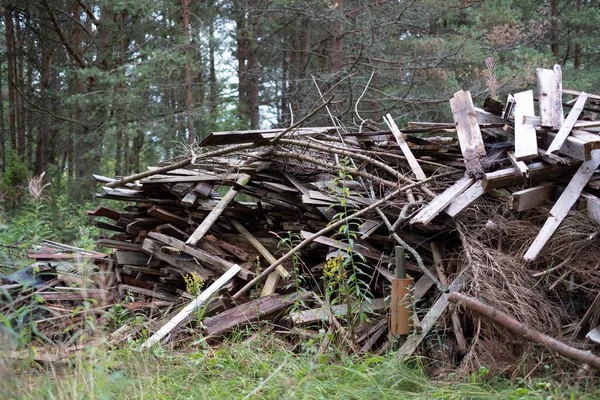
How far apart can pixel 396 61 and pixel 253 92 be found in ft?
21.0

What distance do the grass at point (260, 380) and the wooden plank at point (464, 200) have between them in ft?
4.63

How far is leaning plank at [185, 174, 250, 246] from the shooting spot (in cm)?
652

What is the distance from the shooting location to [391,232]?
5.07 m

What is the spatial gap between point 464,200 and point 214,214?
3.16 metres

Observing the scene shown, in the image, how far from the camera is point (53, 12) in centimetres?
1656

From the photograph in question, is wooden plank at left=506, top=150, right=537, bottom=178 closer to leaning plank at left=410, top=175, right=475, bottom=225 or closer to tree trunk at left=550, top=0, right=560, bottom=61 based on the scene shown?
leaning plank at left=410, top=175, right=475, bottom=225

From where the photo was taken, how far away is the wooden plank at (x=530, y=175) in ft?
16.0

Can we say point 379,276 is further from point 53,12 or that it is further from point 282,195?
point 53,12

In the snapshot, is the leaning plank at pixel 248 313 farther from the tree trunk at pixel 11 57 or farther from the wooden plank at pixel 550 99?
the tree trunk at pixel 11 57

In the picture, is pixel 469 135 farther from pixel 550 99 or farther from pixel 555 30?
pixel 555 30

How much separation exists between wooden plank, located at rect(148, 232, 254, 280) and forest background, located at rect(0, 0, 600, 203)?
597 cm

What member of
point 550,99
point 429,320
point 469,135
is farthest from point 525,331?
point 550,99

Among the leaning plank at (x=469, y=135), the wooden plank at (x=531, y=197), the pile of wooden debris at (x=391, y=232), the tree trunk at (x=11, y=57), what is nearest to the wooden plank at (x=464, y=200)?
the pile of wooden debris at (x=391, y=232)

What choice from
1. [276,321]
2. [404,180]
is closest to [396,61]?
[404,180]
